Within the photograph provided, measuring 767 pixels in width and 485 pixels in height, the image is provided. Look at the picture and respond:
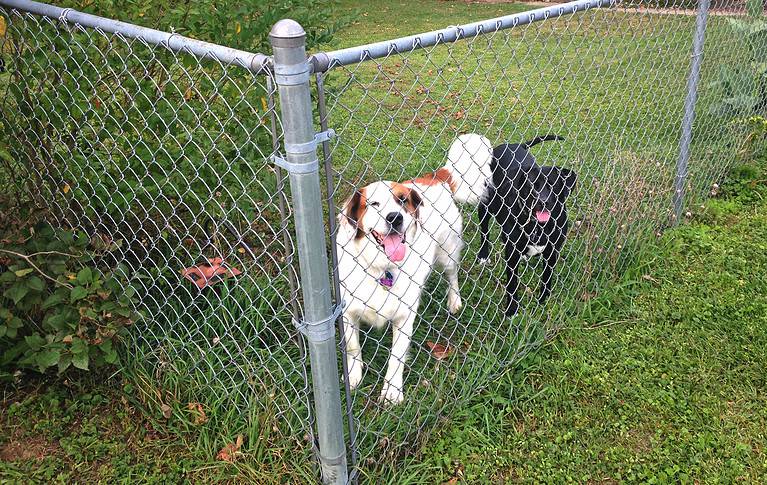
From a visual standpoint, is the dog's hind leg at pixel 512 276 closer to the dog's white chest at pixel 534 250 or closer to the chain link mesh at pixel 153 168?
the dog's white chest at pixel 534 250

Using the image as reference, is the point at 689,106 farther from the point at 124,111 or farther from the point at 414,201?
the point at 124,111

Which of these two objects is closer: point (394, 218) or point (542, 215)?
point (394, 218)

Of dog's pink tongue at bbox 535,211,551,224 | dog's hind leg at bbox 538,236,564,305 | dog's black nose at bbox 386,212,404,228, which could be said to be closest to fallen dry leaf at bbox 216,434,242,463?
dog's black nose at bbox 386,212,404,228

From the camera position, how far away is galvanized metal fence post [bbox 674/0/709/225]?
3.64 meters

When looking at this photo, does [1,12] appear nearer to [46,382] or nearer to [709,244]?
[46,382]

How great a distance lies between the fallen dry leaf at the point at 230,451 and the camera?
7.74ft

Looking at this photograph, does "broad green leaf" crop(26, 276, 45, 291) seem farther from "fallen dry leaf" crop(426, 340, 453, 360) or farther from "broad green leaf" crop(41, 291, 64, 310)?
"fallen dry leaf" crop(426, 340, 453, 360)

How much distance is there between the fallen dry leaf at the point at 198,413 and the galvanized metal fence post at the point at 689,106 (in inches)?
130

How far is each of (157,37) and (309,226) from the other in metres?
0.81

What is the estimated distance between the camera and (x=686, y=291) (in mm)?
3547

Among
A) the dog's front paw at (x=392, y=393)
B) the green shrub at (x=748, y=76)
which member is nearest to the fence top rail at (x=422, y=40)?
the dog's front paw at (x=392, y=393)

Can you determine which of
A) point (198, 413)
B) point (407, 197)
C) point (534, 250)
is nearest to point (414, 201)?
point (407, 197)

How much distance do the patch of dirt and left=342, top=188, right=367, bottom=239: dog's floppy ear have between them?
4.85ft

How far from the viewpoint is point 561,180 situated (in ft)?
11.3
